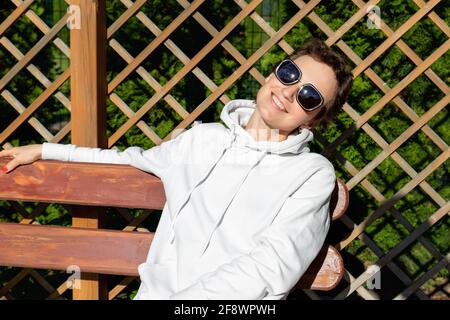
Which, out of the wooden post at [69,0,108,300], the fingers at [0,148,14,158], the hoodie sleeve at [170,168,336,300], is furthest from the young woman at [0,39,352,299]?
the fingers at [0,148,14,158]

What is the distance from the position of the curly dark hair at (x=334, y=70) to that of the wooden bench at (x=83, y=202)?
0.48 meters

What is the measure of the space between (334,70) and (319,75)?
0.05 m

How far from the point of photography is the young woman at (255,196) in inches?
50.9

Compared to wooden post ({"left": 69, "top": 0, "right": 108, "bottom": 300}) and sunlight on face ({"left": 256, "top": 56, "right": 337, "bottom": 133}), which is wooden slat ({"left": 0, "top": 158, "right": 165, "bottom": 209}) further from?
sunlight on face ({"left": 256, "top": 56, "right": 337, "bottom": 133})

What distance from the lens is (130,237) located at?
158 centimetres

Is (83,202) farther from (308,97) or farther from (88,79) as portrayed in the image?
(308,97)

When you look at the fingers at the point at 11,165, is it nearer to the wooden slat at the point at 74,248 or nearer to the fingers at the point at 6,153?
the fingers at the point at 6,153

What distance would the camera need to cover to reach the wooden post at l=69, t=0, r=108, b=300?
1.64 metres

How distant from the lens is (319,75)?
136 cm

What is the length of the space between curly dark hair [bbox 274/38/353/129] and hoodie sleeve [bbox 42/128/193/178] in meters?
0.34

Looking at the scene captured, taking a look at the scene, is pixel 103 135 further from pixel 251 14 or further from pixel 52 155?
pixel 251 14

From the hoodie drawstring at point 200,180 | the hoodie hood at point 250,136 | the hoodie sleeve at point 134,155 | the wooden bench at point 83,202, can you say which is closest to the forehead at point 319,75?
the hoodie hood at point 250,136
